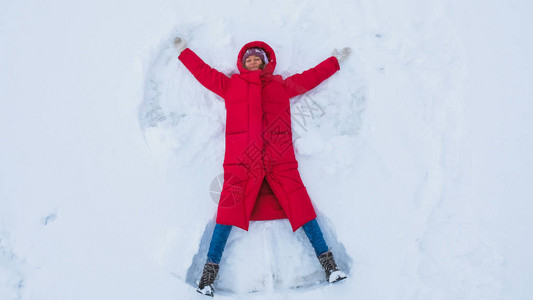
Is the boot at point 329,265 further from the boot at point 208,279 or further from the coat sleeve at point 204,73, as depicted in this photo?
the coat sleeve at point 204,73

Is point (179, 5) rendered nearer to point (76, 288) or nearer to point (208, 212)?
point (208, 212)

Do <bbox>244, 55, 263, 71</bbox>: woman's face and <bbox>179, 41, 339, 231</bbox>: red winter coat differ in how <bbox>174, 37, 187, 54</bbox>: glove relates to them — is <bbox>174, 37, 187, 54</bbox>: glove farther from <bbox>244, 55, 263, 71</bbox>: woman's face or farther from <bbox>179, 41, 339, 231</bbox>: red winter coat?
<bbox>244, 55, 263, 71</bbox>: woman's face

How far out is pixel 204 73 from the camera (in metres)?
2.30

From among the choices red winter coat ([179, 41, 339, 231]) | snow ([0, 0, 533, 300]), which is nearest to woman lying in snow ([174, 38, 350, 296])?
red winter coat ([179, 41, 339, 231])

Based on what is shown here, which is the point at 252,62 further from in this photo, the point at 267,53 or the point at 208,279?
the point at 208,279

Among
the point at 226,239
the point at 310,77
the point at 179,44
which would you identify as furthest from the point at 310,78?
the point at 226,239

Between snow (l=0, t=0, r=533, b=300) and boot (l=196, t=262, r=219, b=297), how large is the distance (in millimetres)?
167

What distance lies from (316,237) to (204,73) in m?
1.37

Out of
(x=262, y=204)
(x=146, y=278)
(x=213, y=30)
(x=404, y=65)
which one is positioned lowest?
(x=146, y=278)

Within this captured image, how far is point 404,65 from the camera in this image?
8.00 ft

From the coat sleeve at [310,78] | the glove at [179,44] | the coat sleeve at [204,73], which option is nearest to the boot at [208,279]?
the coat sleeve at [204,73]

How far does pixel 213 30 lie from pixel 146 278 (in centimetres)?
185

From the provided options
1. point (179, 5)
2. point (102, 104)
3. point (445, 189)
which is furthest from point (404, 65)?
point (102, 104)

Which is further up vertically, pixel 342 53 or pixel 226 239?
pixel 342 53
